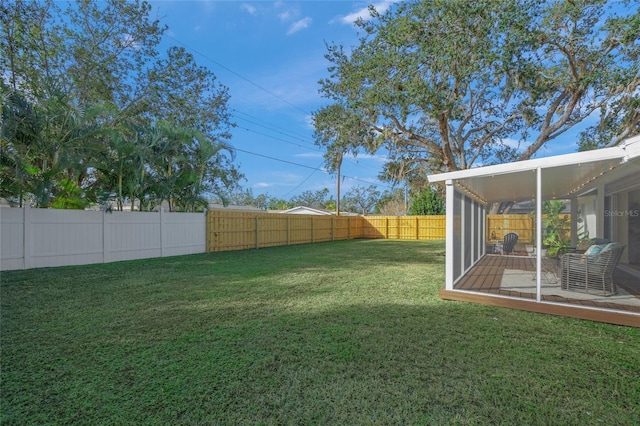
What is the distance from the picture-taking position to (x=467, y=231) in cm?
716

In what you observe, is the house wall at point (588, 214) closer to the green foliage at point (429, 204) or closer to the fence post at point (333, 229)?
the fence post at point (333, 229)

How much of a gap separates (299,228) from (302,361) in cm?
1383

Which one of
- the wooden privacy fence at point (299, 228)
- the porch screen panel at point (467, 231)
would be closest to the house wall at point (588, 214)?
the porch screen panel at point (467, 231)

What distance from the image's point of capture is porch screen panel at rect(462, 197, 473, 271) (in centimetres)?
689

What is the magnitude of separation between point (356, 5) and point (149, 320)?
10526mm

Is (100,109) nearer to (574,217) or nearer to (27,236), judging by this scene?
(27,236)

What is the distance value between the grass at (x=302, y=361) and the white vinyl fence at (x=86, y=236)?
110 inches

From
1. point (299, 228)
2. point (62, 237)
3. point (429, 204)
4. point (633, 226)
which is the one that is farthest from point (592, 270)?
point (429, 204)

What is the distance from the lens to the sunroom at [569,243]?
14.3 feet

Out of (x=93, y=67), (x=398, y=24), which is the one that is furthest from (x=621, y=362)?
(x=93, y=67)

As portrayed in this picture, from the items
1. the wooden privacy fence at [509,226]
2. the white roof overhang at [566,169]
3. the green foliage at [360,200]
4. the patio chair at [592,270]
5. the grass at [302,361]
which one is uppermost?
the green foliage at [360,200]

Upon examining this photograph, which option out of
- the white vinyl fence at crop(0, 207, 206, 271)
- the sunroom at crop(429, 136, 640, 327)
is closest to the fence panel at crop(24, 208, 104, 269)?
the white vinyl fence at crop(0, 207, 206, 271)

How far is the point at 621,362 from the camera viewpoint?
2.89m

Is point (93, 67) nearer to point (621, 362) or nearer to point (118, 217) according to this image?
point (118, 217)
